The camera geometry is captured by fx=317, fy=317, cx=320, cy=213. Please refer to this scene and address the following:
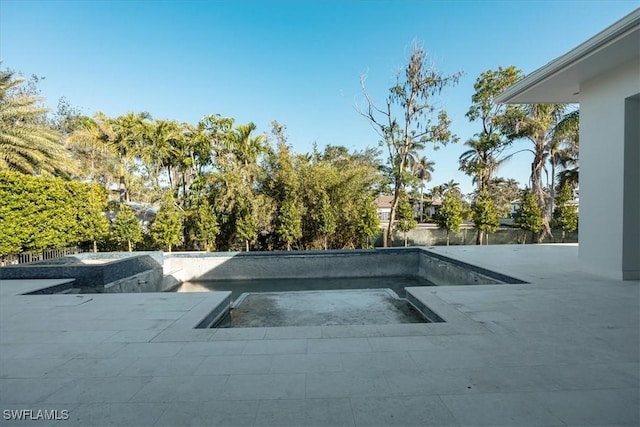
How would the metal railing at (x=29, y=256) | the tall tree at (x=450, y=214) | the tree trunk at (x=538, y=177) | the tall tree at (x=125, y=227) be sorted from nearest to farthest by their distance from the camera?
the metal railing at (x=29, y=256), the tall tree at (x=125, y=227), the tall tree at (x=450, y=214), the tree trunk at (x=538, y=177)

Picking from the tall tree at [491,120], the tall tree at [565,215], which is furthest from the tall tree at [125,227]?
the tall tree at [565,215]

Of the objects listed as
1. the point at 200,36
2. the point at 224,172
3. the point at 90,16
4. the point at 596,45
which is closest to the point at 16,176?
the point at 90,16

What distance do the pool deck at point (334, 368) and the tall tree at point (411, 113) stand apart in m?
10.6

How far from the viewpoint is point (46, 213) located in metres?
9.17

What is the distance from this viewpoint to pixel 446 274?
8430 mm

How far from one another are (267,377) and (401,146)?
523 inches

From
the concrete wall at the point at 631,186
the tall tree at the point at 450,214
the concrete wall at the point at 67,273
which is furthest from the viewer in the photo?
the tall tree at the point at 450,214

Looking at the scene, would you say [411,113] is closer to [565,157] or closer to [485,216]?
[485,216]

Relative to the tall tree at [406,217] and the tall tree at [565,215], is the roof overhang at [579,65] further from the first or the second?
the tall tree at [565,215]

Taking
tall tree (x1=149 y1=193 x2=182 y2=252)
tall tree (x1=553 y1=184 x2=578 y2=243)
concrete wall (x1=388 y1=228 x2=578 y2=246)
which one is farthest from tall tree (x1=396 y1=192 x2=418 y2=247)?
tall tree (x1=149 y1=193 x2=182 y2=252)

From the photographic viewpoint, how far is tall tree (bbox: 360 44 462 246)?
43.0 feet

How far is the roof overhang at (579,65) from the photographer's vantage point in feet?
13.7

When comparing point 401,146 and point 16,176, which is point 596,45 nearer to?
point 401,146

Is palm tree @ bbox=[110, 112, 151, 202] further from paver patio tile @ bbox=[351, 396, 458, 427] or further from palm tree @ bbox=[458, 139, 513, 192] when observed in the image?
palm tree @ bbox=[458, 139, 513, 192]
